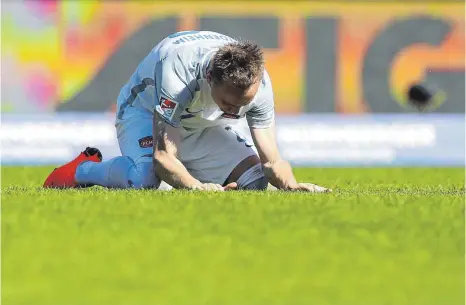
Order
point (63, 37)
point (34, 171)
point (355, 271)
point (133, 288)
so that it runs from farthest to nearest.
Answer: point (63, 37), point (34, 171), point (355, 271), point (133, 288)

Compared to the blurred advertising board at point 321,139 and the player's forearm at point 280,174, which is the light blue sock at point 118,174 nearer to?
the player's forearm at point 280,174

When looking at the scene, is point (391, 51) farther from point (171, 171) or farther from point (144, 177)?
point (171, 171)

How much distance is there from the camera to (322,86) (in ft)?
58.4

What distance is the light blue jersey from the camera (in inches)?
271

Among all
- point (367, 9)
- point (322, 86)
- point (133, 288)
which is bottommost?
point (322, 86)

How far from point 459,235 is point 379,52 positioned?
13.5m

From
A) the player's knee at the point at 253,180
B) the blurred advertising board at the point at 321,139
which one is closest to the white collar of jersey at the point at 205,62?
the player's knee at the point at 253,180

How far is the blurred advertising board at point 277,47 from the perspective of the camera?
17219mm

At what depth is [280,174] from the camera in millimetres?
7352

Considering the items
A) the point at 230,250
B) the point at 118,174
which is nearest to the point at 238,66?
the point at 118,174

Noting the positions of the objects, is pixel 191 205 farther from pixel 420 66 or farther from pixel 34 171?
pixel 420 66

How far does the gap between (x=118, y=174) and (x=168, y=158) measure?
85cm

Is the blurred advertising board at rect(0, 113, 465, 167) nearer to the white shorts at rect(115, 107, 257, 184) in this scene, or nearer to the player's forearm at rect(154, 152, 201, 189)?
the white shorts at rect(115, 107, 257, 184)

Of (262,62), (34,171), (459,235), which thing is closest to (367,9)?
(34,171)
